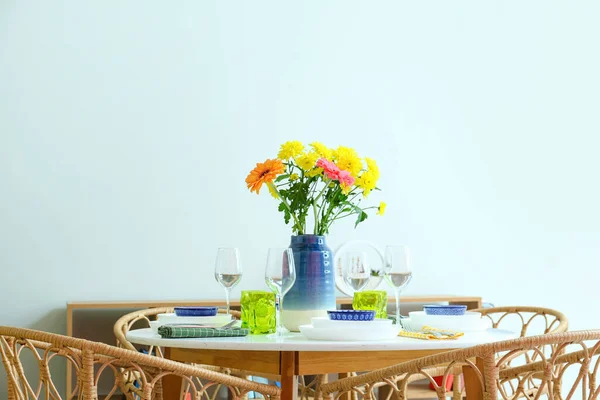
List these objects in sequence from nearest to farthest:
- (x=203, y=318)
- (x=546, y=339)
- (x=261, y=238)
Result: 1. (x=546, y=339)
2. (x=203, y=318)
3. (x=261, y=238)

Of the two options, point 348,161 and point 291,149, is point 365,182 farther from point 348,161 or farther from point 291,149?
point 291,149

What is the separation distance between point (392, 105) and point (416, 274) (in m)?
0.89

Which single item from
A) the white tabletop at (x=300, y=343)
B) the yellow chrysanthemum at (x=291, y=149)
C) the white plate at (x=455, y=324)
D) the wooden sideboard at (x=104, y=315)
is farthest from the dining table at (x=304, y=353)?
the wooden sideboard at (x=104, y=315)

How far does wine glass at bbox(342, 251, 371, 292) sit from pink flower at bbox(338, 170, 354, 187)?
0.18m

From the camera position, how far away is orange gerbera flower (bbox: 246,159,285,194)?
210 centimetres

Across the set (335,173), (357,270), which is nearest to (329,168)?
(335,173)

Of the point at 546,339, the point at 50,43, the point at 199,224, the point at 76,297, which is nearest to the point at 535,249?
the point at 199,224

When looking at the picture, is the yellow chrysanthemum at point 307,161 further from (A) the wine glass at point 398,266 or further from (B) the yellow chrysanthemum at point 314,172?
(A) the wine glass at point 398,266

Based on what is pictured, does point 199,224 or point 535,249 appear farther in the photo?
point 535,249

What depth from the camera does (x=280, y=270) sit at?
1.90 meters

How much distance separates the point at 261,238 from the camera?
3.92 meters

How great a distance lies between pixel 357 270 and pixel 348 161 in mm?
288

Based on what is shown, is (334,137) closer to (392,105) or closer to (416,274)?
(392,105)

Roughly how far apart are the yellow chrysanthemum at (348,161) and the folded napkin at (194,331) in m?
0.52
